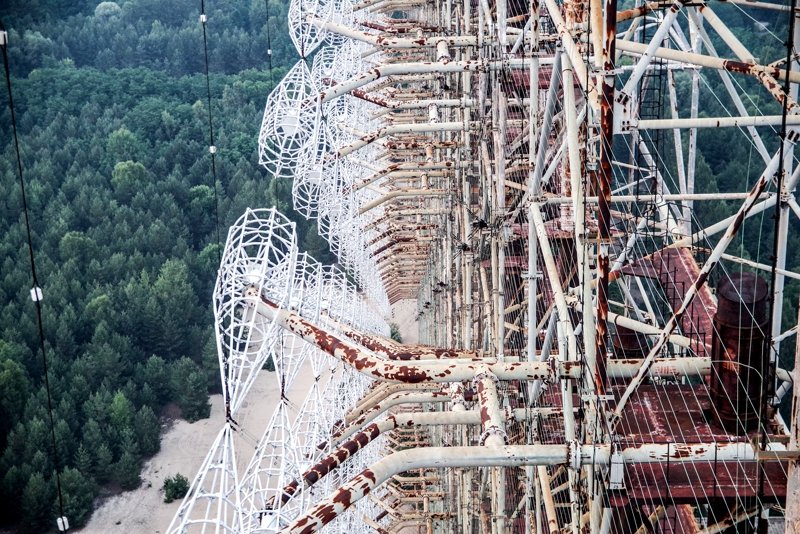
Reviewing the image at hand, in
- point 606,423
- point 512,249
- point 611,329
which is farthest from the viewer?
point 512,249

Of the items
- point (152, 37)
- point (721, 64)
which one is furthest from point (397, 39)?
point (152, 37)

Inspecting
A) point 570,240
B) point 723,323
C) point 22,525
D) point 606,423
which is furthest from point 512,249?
point 22,525

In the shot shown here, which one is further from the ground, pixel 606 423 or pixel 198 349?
pixel 606 423

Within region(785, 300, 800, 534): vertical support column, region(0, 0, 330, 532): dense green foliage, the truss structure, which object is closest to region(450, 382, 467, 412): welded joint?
the truss structure

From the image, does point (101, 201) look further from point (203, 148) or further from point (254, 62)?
point (254, 62)

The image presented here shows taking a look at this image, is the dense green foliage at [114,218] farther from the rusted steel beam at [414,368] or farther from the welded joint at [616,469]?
the welded joint at [616,469]

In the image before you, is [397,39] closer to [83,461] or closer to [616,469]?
[616,469]

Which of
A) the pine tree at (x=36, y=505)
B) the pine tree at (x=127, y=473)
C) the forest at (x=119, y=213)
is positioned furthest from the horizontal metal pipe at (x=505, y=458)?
the pine tree at (x=127, y=473)
